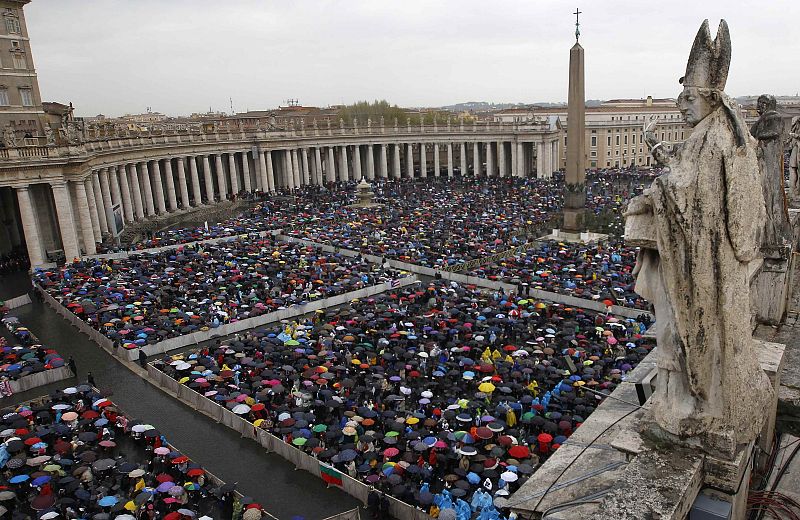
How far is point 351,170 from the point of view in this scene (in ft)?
305

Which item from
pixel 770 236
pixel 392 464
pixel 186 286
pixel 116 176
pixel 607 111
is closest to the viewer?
pixel 770 236

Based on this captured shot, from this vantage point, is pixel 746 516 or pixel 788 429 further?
pixel 788 429

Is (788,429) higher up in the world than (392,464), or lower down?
higher up

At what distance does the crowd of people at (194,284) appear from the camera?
28.7 meters

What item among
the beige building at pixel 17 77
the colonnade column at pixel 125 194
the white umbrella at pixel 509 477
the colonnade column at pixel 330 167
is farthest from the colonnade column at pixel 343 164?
the white umbrella at pixel 509 477

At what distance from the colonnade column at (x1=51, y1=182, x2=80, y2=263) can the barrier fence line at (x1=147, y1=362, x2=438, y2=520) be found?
78.8ft

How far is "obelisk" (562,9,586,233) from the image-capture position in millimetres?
47094

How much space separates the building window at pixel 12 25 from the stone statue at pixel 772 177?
59059 mm

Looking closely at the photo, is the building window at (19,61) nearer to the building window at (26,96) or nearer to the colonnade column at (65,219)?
the building window at (26,96)

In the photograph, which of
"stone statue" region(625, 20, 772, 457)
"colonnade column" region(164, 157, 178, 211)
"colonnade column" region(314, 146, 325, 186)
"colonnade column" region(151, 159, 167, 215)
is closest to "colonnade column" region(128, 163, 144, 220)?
"colonnade column" region(151, 159, 167, 215)

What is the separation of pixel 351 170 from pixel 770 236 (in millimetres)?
86758

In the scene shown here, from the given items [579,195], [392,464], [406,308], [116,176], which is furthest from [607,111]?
[392,464]

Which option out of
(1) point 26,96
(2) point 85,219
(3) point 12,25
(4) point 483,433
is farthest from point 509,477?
(3) point 12,25

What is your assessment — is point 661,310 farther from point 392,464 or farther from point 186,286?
point 186,286
